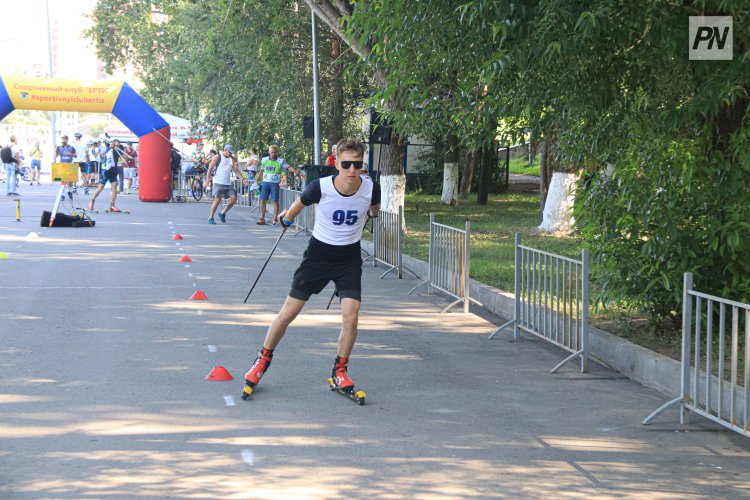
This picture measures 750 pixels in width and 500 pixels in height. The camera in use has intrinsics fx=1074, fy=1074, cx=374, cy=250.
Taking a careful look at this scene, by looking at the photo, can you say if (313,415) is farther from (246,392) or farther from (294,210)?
(294,210)

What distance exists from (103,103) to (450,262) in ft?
69.5

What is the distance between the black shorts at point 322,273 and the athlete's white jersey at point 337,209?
0.36 feet

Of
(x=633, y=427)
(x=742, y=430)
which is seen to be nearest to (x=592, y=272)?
(x=633, y=427)

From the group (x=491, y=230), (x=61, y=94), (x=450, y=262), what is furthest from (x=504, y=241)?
(x=61, y=94)

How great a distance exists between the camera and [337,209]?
7.92m

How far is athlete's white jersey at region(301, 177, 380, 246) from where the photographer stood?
791cm

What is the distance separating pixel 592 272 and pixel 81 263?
29.4 feet

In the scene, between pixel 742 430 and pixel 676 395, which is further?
pixel 676 395

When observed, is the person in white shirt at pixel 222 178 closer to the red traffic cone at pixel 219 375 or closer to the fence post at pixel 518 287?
the fence post at pixel 518 287

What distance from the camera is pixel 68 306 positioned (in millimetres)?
12039

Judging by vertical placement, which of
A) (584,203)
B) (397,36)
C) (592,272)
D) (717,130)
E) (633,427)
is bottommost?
(633,427)

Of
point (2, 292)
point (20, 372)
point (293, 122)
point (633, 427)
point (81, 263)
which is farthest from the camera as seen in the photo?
point (293, 122)

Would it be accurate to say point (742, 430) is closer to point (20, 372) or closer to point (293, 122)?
point (20, 372)

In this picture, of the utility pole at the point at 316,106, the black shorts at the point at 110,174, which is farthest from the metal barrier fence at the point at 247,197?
the black shorts at the point at 110,174
